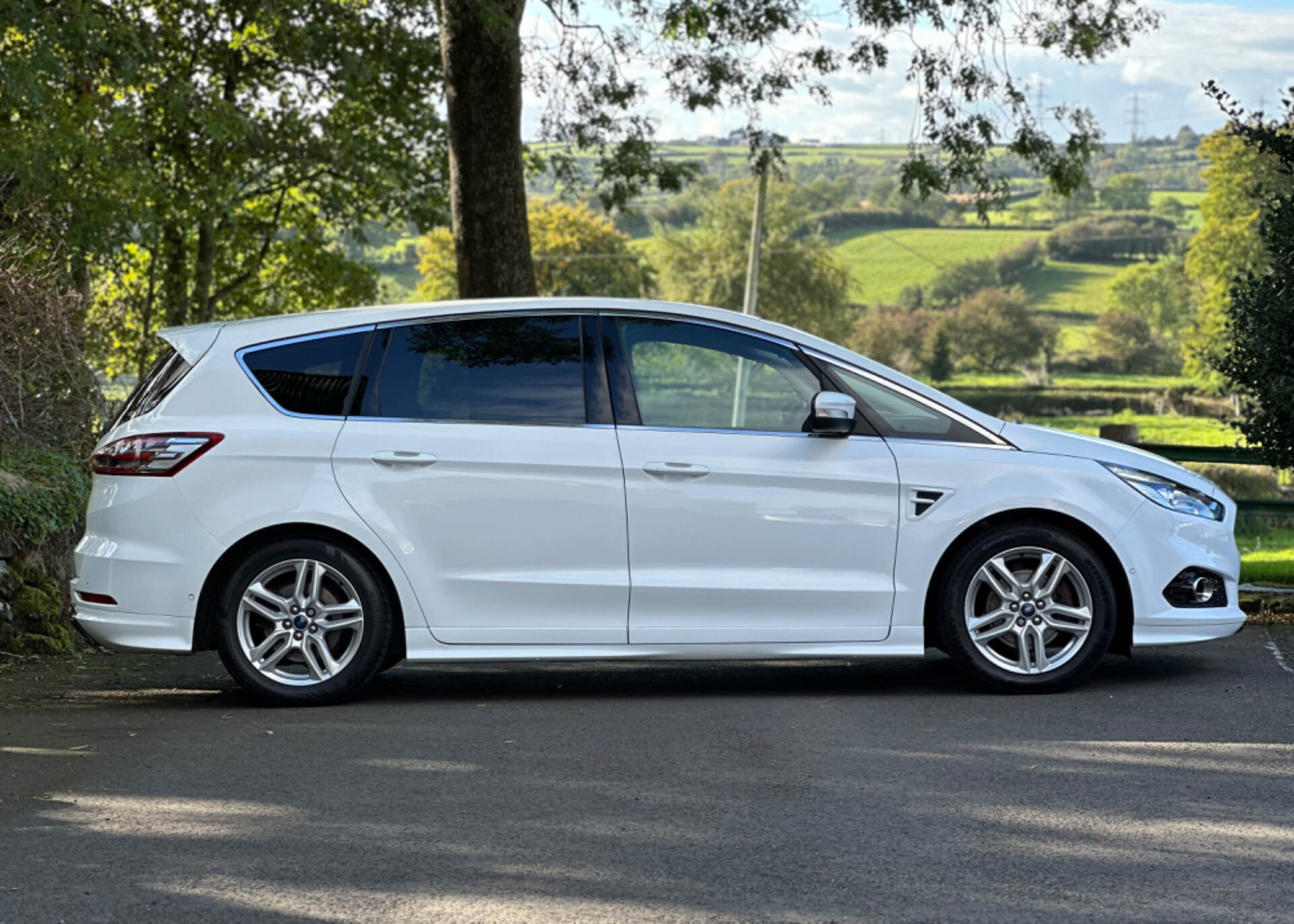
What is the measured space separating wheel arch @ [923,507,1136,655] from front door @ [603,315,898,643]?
0.78ft

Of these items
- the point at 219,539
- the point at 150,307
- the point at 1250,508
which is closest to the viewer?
the point at 219,539

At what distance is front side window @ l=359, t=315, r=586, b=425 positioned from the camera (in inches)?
297

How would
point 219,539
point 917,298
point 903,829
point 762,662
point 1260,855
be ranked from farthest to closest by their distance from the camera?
point 917,298, point 762,662, point 219,539, point 903,829, point 1260,855

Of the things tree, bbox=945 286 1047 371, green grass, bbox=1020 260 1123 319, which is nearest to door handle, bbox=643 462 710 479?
tree, bbox=945 286 1047 371

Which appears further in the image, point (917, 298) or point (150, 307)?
point (917, 298)

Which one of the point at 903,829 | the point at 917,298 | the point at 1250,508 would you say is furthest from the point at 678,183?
the point at 917,298

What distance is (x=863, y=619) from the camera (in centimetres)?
753

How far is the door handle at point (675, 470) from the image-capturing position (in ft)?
24.4

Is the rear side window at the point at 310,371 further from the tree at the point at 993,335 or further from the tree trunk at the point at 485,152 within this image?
the tree at the point at 993,335

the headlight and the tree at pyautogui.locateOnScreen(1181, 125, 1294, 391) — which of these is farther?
the tree at pyautogui.locateOnScreen(1181, 125, 1294, 391)

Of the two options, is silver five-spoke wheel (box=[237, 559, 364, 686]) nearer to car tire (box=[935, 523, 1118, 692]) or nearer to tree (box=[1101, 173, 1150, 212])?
car tire (box=[935, 523, 1118, 692])

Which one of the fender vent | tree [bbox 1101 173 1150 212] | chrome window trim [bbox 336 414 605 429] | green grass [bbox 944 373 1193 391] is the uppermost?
tree [bbox 1101 173 1150 212]

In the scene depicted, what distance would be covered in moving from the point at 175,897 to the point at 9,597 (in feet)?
17.0

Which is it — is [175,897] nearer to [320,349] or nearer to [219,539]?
[219,539]
